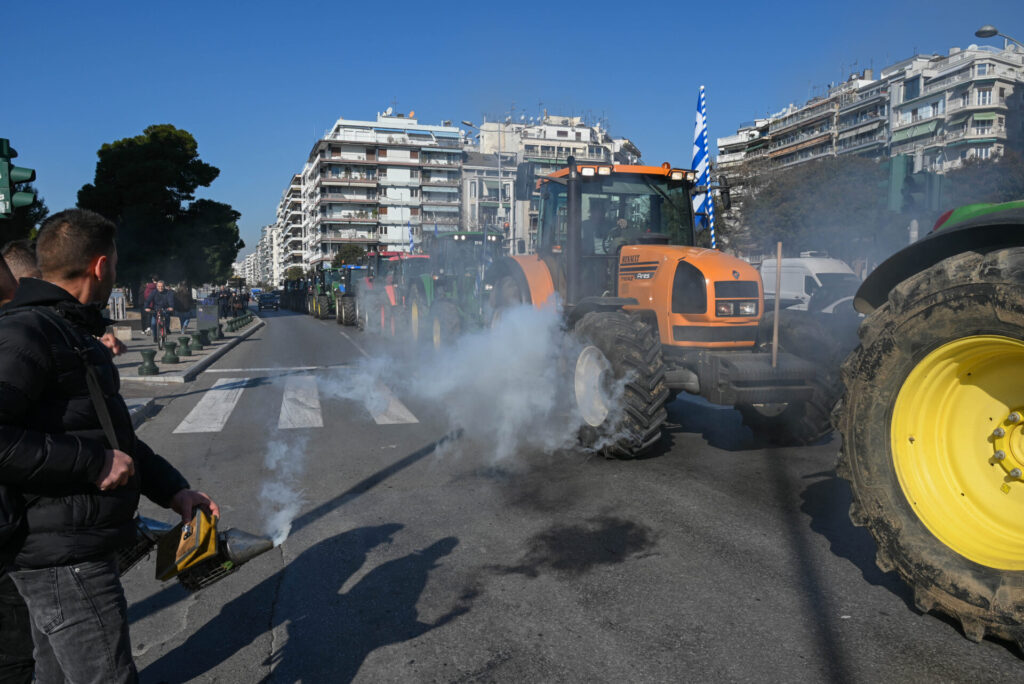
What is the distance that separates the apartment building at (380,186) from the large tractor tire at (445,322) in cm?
8332

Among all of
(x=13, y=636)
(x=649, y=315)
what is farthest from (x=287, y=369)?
(x=13, y=636)

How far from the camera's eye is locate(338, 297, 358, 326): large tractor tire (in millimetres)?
27941

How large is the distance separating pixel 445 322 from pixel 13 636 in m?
10.8

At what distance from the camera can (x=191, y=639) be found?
3242 millimetres

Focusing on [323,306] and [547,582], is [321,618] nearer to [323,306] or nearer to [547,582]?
[547,582]

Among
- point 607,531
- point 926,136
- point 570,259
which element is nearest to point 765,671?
point 607,531

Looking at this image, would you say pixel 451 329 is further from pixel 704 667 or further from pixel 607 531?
pixel 704 667

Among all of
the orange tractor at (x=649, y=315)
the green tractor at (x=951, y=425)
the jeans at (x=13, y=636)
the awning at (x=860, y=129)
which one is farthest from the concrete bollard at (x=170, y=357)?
the awning at (x=860, y=129)

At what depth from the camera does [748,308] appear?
621cm

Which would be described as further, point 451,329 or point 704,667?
point 451,329

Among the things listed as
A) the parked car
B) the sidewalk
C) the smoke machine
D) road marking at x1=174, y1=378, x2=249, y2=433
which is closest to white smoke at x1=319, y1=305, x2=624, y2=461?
road marking at x1=174, y1=378, x2=249, y2=433

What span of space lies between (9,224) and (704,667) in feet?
87.4

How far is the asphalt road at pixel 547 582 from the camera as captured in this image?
296cm

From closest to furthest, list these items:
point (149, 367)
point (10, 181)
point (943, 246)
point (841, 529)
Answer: point (943, 246)
point (841, 529)
point (10, 181)
point (149, 367)
